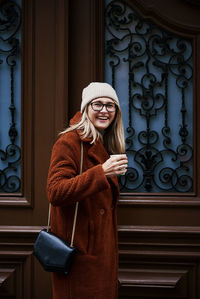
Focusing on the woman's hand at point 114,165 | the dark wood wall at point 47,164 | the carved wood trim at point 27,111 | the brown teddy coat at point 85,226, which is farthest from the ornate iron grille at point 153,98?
the woman's hand at point 114,165

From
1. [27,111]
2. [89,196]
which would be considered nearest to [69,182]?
[89,196]

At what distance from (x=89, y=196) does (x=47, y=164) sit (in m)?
1.06

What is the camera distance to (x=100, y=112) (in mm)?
1891

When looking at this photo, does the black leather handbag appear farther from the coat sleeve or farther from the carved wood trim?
the carved wood trim

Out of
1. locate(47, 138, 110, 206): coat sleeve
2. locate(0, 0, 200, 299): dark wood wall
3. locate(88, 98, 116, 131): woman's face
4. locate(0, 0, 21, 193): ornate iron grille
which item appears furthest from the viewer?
locate(0, 0, 21, 193): ornate iron grille

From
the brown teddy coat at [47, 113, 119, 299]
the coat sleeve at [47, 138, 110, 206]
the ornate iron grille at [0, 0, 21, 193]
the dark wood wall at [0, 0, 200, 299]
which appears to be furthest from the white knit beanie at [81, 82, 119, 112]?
the ornate iron grille at [0, 0, 21, 193]

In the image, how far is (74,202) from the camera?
174cm

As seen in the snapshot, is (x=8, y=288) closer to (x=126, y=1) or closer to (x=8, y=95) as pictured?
(x=8, y=95)

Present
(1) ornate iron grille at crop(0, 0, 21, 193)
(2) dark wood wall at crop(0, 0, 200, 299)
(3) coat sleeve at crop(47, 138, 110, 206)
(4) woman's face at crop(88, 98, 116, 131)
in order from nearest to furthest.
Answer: (3) coat sleeve at crop(47, 138, 110, 206) → (4) woman's face at crop(88, 98, 116, 131) → (2) dark wood wall at crop(0, 0, 200, 299) → (1) ornate iron grille at crop(0, 0, 21, 193)

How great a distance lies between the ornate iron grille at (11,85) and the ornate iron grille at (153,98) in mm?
773

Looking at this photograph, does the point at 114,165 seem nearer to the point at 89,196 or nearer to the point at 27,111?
the point at 89,196

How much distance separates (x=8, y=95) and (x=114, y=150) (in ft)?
4.05

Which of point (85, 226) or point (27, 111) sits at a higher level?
point (27, 111)

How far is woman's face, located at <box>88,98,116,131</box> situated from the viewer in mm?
1893
